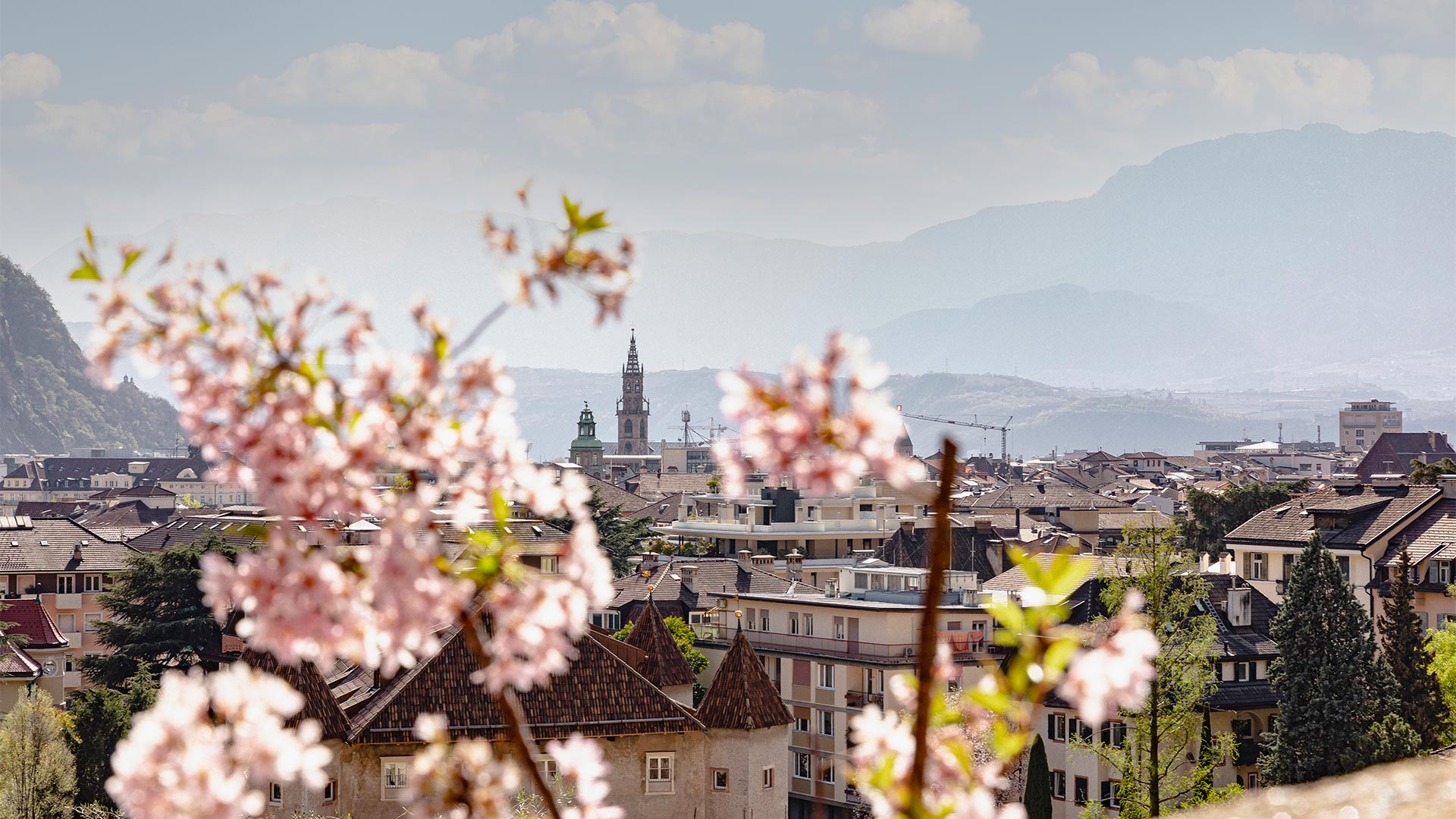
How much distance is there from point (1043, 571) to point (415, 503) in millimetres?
1697

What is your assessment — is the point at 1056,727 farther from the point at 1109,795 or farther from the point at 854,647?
the point at 854,647

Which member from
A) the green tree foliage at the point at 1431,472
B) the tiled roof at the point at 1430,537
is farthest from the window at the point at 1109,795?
→ the green tree foliage at the point at 1431,472

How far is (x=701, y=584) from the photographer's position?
238 ft

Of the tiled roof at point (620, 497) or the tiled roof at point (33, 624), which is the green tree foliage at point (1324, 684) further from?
the tiled roof at point (620, 497)

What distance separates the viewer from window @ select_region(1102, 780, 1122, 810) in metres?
49.6

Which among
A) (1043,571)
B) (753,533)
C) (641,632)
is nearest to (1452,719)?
(641,632)

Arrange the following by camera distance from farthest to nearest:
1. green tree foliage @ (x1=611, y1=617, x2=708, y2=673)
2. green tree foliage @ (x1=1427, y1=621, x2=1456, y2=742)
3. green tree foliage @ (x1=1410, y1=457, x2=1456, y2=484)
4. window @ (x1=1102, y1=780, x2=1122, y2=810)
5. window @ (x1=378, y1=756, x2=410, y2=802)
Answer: green tree foliage @ (x1=1410, y1=457, x2=1456, y2=484), green tree foliage @ (x1=611, y1=617, x2=708, y2=673), window @ (x1=1102, y1=780, x2=1122, y2=810), green tree foliage @ (x1=1427, y1=621, x2=1456, y2=742), window @ (x1=378, y1=756, x2=410, y2=802)

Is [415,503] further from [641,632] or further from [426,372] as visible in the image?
[641,632]

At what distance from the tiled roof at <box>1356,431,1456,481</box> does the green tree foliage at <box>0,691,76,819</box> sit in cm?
13607

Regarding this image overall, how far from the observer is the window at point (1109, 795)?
49.6 metres

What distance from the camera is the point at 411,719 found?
3744 centimetres

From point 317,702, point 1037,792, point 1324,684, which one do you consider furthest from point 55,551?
point 1324,684

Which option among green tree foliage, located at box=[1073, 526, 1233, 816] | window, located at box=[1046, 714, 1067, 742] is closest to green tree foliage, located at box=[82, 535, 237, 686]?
window, located at box=[1046, 714, 1067, 742]

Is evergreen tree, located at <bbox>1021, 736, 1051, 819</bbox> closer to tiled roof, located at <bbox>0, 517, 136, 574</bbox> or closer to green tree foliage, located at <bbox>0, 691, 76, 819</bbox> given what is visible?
green tree foliage, located at <bbox>0, 691, 76, 819</bbox>
